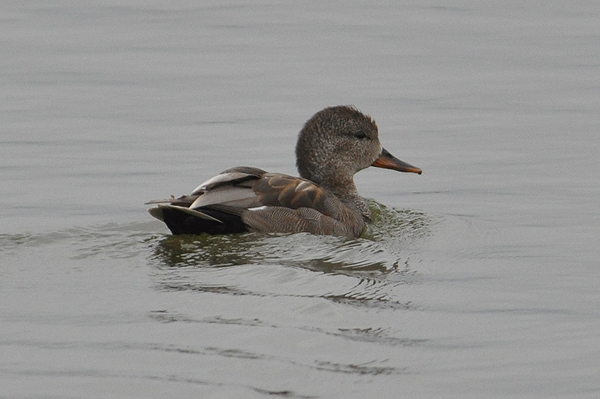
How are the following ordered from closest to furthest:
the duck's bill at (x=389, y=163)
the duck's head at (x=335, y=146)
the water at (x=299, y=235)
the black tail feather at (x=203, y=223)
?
the water at (x=299, y=235) < the black tail feather at (x=203, y=223) < the duck's head at (x=335, y=146) < the duck's bill at (x=389, y=163)

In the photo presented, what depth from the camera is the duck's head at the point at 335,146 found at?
10781 millimetres

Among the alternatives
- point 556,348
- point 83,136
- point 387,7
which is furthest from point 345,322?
point 387,7

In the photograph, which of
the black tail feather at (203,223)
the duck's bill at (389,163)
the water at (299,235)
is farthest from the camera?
the duck's bill at (389,163)

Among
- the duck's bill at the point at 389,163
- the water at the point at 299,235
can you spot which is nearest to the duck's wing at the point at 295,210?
the water at the point at 299,235

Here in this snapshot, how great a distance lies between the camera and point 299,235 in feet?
31.5

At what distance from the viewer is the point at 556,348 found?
693 centimetres

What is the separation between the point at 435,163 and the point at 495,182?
1.03 m

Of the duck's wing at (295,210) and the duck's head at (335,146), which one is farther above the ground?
the duck's head at (335,146)

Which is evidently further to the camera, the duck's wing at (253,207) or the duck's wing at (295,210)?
the duck's wing at (295,210)

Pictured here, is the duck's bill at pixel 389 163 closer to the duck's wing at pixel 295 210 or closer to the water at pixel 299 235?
the water at pixel 299 235

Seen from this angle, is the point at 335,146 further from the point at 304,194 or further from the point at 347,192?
the point at 304,194

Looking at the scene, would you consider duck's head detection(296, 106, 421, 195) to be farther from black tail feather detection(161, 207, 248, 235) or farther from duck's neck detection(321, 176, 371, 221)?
black tail feather detection(161, 207, 248, 235)

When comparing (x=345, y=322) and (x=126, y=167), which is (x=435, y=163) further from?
(x=345, y=322)

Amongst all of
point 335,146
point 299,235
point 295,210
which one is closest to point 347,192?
point 335,146
